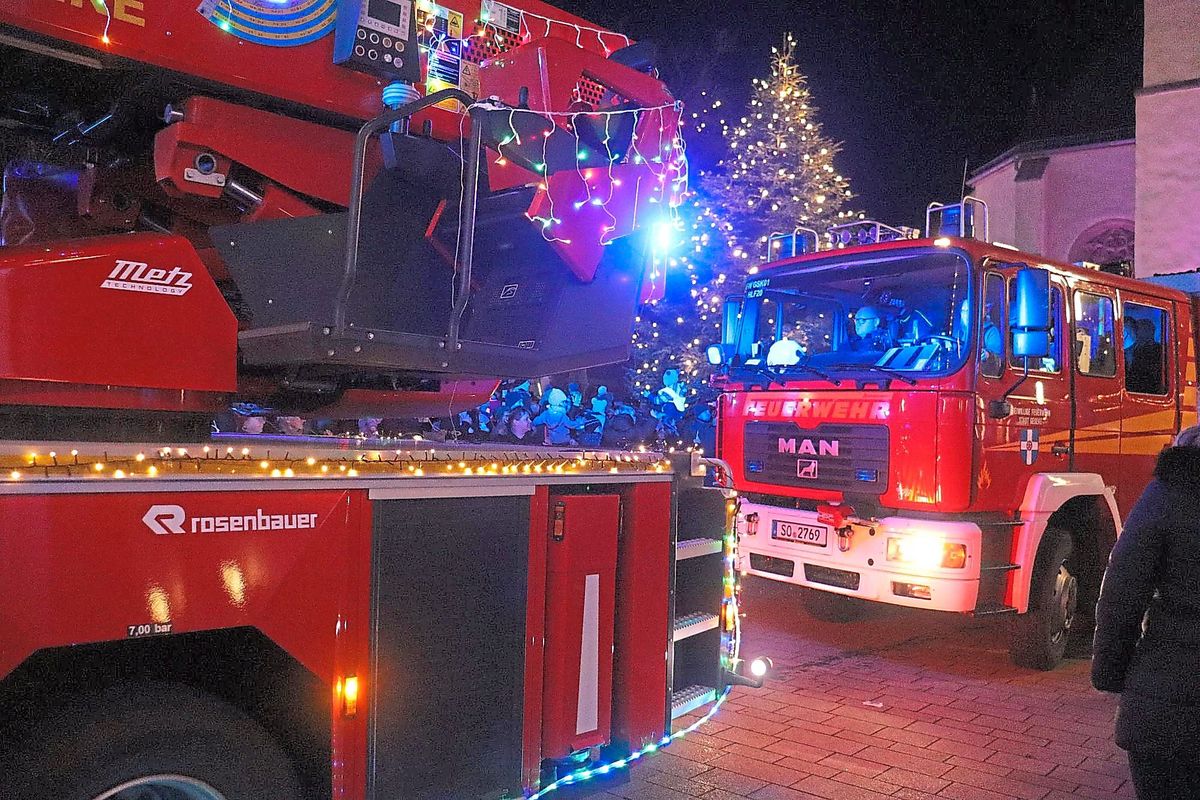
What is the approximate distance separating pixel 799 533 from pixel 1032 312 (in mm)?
2190

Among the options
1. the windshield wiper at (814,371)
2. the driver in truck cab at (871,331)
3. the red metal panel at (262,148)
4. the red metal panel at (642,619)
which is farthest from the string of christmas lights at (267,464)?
the driver in truck cab at (871,331)

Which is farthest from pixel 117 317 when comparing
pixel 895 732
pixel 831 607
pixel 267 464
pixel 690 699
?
pixel 831 607

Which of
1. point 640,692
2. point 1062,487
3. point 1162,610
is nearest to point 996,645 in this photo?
point 1062,487

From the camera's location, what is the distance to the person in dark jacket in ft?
8.14

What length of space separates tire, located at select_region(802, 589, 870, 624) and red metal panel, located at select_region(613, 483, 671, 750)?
13.8 ft

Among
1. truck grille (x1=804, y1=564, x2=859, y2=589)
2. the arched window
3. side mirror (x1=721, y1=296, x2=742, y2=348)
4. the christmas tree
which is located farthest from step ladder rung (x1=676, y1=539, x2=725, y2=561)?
the arched window

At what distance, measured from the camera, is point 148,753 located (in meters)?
2.38

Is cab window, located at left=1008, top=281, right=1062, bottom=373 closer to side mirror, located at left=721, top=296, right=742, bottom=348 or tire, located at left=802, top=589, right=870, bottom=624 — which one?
side mirror, located at left=721, top=296, right=742, bottom=348

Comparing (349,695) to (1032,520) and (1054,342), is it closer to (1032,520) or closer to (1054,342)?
(1032,520)

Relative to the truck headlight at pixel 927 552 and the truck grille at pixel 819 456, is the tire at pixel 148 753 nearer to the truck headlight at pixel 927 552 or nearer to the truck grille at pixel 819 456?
the truck headlight at pixel 927 552

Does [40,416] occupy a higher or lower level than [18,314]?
lower

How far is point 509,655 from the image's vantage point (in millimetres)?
3240

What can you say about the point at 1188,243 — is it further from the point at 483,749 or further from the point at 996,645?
the point at 483,749

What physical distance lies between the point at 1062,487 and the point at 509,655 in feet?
15.5
